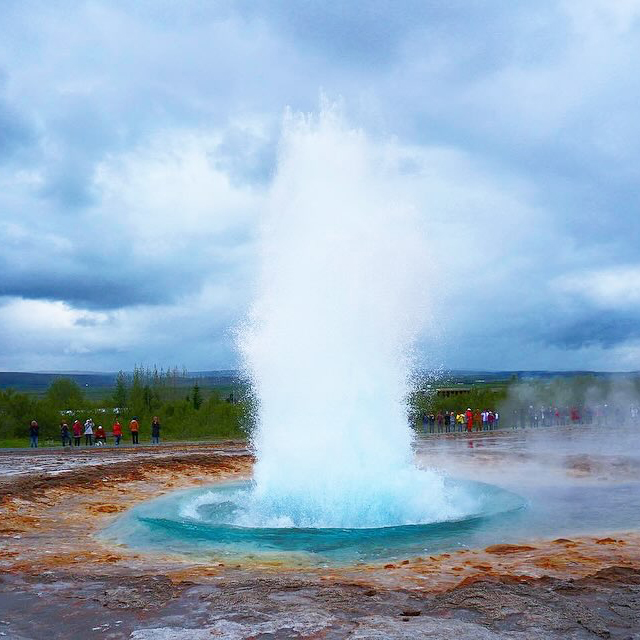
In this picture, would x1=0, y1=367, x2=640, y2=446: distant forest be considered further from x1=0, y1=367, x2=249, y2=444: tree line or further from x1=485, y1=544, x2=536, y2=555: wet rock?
x1=485, y1=544, x2=536, y2=555: wet rock

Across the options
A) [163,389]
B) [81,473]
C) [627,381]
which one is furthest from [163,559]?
[627,381]

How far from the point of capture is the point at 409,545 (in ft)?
29.3

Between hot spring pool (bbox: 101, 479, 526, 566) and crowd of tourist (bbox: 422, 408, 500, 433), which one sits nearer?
hot spring pool (bbox: 101, 479, 526, 566)

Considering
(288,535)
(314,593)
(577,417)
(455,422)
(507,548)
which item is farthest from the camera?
(577,417)

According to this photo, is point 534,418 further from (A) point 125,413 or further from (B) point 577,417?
(A) point 125,413

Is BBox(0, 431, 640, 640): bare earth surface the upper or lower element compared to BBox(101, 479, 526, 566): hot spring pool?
upper

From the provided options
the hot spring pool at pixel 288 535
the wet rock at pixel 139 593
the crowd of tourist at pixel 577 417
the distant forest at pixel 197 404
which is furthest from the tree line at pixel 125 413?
the wet rock at pixel 139 593

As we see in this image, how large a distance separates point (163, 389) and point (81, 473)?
4201cm

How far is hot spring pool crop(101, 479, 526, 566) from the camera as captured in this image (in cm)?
852

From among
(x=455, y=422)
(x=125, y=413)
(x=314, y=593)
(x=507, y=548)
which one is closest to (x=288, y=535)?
(x=507, y=548)

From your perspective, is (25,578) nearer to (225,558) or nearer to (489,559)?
(225,558)

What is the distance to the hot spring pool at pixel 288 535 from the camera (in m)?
8.52

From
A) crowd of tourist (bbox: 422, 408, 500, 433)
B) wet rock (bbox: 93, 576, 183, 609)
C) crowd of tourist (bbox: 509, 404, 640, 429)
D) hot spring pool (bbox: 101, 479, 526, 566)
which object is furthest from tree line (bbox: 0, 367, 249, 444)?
wet rock (bbox: 93, 576, 183, 609)

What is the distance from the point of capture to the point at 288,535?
968cm
